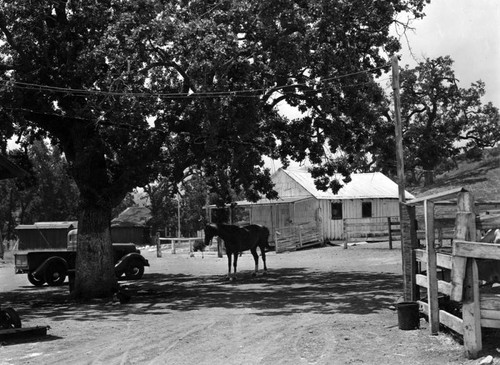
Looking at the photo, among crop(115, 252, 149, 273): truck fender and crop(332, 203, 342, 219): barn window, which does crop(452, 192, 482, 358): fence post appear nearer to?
crop(115, 252, 149, 273): truck fender

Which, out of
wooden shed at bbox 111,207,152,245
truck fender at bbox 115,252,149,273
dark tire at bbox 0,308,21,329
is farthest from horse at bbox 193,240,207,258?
dark tire at bbox 0,308,21,329

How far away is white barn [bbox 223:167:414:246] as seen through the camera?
4156 centimetres

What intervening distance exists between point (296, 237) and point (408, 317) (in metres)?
28.5

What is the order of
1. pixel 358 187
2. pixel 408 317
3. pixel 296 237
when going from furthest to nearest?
pixel 358 187, pixel 296 237, pixel 408 317

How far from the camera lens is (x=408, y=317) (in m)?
10.2

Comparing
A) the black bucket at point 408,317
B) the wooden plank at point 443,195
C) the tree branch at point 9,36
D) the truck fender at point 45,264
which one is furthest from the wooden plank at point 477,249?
the truck fender at point 45,264

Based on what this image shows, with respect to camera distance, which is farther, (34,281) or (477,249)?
(34,281)

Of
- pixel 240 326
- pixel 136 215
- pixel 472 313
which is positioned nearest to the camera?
pixel 472 313

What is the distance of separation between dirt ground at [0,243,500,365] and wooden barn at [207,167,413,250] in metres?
18.3

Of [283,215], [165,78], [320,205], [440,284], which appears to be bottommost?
[440,284]

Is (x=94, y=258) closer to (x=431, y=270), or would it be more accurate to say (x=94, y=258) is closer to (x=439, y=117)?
(x=431, y=270)

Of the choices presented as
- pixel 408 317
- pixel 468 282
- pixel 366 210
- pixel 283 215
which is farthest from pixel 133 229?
pixel 468 282

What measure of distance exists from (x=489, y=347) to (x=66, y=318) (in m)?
9.53

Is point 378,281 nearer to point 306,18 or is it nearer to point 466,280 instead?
point 306,18
